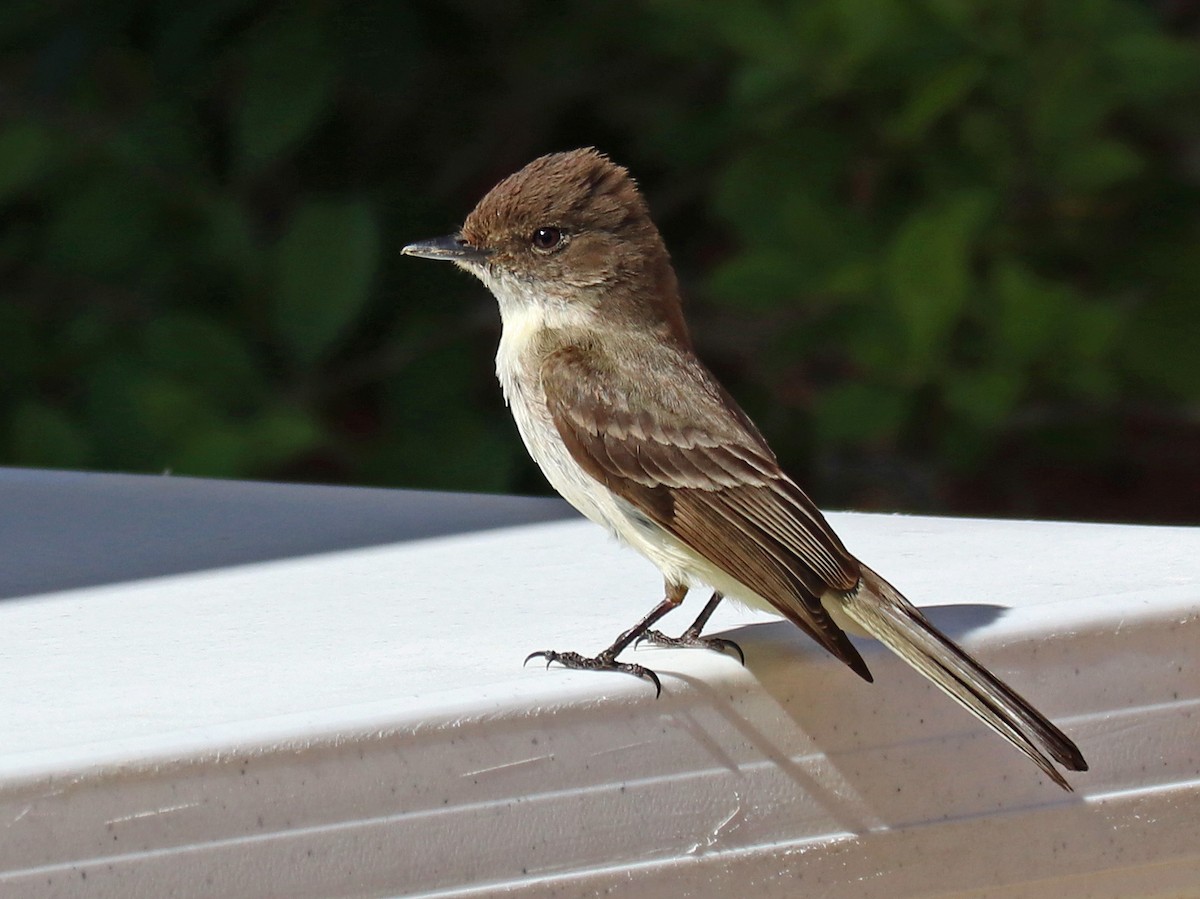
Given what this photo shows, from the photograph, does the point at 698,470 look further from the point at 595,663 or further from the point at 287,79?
the point at 287,79

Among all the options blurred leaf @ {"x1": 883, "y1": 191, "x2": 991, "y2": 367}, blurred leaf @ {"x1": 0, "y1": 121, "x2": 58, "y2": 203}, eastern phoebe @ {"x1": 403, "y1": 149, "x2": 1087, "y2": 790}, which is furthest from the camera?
blurred leaf @ {"x1": 0, "y1": 121, "x2": 58, "y2": 203}

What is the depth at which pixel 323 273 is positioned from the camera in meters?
4.27

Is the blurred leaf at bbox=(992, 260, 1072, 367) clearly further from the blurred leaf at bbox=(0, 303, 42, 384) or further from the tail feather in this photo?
the blurred leaf at bbox=(0, 303, 42, 384)

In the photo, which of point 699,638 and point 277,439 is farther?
point 277,439

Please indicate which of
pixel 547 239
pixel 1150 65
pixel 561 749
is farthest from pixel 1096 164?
pixel 561 749

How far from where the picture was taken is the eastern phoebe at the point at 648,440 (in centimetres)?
217

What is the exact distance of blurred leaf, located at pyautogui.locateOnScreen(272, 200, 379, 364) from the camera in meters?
4.24

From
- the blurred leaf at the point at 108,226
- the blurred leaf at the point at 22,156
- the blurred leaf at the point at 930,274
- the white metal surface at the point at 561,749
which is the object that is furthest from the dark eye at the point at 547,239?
the blurred leaf at the point at 22,156

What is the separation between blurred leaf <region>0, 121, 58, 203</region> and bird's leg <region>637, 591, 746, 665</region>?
2.49 metres

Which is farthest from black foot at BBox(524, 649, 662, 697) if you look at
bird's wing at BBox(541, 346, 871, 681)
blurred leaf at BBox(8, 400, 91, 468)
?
blurred leaf at BBox(8, 400, 91, 468)

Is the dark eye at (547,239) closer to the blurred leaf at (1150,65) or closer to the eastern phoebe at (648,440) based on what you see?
the eastern phoebe at (648,440)

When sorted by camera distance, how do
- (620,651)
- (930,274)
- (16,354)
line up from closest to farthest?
(620,651) → (930,274) → (16,354)

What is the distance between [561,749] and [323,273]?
250 cm

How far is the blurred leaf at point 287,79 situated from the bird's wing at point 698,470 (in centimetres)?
172
